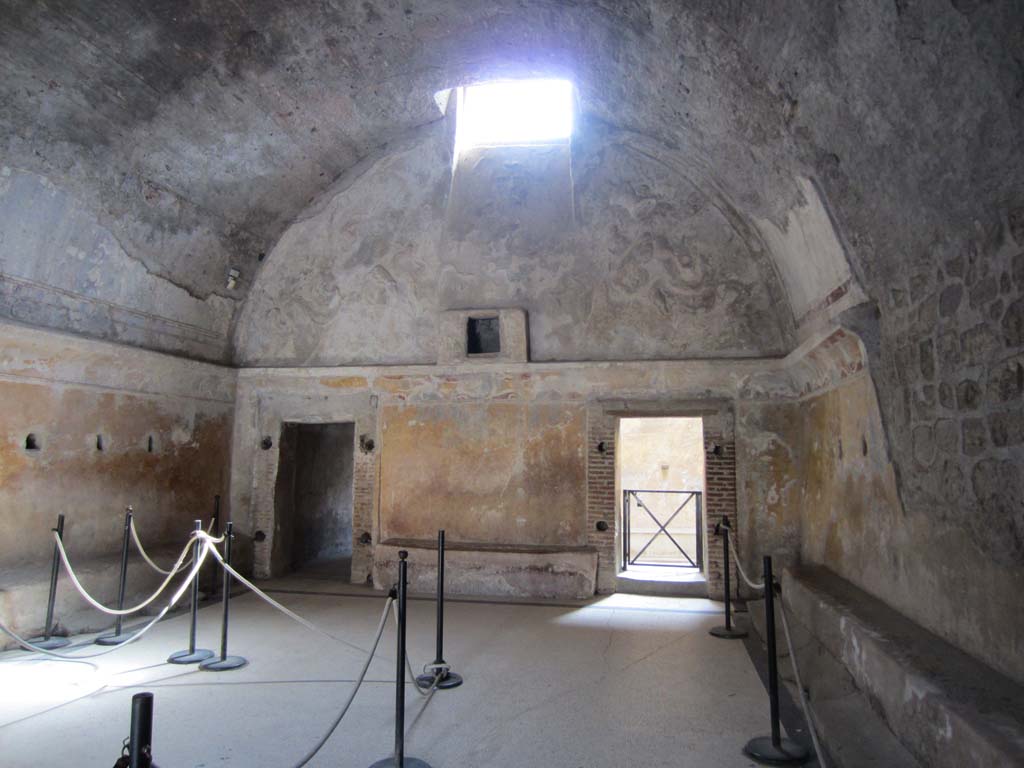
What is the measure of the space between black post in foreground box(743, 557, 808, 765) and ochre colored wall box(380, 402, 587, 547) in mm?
4468

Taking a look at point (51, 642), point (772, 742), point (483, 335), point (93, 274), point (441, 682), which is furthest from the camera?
point (483, 335)

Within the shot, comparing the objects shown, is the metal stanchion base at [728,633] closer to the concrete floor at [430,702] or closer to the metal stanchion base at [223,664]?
the concrete floor at [430,702]

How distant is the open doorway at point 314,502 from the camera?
964cm

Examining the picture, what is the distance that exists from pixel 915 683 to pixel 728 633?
319cm

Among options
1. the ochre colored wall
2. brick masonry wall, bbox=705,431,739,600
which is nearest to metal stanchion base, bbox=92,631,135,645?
the ochre colored wall

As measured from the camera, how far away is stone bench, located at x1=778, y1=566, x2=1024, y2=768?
2.83 meters

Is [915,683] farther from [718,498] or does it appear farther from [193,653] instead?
[193,653]

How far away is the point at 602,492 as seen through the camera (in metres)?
8.43

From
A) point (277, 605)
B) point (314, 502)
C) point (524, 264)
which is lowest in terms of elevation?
point (277, 605)

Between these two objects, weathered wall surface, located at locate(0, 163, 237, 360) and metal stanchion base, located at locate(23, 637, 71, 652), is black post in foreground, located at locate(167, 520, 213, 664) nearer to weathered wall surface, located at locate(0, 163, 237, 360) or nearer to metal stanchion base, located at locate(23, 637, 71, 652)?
metal stanchion base, located at locate(23, 637, 71, 652)

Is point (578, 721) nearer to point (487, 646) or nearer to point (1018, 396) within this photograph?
point (487, 646)

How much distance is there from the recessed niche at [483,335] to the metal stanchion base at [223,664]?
4.81 m

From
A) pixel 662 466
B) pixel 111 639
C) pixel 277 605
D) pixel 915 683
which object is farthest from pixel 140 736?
pixel 662 466

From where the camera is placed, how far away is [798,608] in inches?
238
